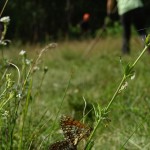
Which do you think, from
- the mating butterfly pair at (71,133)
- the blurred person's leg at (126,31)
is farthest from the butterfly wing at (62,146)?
the blurred person's leg at (126,31)

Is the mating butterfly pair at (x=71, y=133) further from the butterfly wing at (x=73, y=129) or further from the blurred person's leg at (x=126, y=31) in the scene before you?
the blurred person's leg at (x=126, y=31)

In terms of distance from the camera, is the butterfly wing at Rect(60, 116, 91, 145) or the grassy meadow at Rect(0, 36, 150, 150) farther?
the grassy meadow at Rect(0, 36, 150, 150)

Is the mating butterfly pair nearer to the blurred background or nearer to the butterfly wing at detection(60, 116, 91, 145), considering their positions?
the butterfly wing at detection(60, 116, 91, 145)

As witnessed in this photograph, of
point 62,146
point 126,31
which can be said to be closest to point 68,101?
point 62,146

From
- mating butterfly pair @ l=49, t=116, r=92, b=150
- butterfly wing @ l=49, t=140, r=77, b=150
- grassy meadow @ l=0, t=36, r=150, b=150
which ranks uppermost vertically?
mating butterfly pair @ l=49, t=116, r=92, b=150

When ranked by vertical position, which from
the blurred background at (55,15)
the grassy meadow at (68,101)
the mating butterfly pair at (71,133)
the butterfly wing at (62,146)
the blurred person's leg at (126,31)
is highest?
the mating butterfly pair at (71,133)

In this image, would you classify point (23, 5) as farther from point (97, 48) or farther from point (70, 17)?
point (97, 48)

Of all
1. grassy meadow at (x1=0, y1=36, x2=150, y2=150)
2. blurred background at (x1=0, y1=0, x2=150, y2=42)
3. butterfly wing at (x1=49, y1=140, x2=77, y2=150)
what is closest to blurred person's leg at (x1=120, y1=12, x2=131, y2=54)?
grassy meadow at (x1=0, y1=36, x2=150, y2=150)
